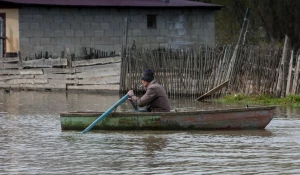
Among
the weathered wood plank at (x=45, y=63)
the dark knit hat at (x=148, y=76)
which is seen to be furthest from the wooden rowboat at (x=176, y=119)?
the weathered wood plank at (x=45, y=63)

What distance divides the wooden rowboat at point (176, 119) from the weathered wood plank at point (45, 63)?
1468 cm

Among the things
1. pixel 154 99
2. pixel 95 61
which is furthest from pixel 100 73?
pixel 154 99

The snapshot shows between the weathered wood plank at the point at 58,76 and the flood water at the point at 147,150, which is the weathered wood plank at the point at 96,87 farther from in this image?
the flood water at the point at 147,150

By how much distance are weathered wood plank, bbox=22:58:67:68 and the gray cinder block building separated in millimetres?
2365

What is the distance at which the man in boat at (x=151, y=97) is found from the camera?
1783 centimetres

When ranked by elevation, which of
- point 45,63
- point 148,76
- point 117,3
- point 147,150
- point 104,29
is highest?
point 117,3

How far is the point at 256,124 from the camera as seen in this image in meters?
17.9

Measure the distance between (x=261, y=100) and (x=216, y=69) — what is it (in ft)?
7.74

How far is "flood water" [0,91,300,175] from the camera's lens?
12836 mm

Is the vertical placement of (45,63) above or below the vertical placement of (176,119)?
above

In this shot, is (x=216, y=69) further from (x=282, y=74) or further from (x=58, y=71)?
(x=58, y=71)

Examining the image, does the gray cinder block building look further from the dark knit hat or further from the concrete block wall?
the dark knit hat

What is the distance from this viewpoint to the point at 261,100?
24406 millimetres

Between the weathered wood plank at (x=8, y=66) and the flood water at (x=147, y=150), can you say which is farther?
the weathered wood plank at (x=8, y=66)
